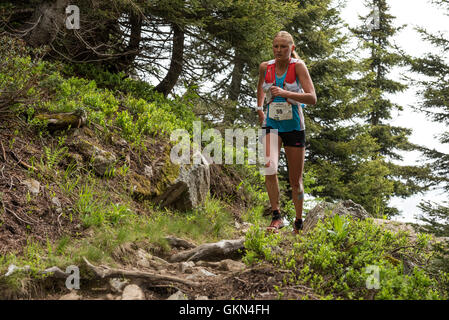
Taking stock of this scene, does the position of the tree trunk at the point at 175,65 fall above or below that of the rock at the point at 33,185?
above

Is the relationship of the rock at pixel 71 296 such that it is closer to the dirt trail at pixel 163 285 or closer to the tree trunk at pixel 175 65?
the dirt trail at pixel 163 285

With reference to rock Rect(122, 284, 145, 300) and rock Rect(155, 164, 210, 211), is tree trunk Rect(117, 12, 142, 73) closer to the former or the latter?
rock Rect(155, 164, 210, 211)

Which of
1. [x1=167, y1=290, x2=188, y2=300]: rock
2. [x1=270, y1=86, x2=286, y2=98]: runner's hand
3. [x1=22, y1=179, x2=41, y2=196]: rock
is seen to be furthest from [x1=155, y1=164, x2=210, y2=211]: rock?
[x1=167, y1=290, x2=188, y2=300]: rock

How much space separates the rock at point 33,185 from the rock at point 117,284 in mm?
1882

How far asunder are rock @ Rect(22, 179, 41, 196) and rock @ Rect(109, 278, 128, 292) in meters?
1.88

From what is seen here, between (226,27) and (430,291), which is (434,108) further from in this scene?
(430,291)

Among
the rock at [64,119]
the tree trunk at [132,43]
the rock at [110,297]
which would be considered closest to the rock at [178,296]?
the rock at [110,297]

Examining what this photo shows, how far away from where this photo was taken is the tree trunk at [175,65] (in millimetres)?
10203

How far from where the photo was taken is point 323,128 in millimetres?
14094

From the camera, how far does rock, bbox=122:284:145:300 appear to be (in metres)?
3.48

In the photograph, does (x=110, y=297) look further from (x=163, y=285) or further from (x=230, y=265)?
(x=230, y=265)

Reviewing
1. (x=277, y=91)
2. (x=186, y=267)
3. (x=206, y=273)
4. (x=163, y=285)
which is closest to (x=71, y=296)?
(x=163, y=285)

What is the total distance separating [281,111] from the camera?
16.3 feet

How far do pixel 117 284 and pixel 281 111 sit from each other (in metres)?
2.99
